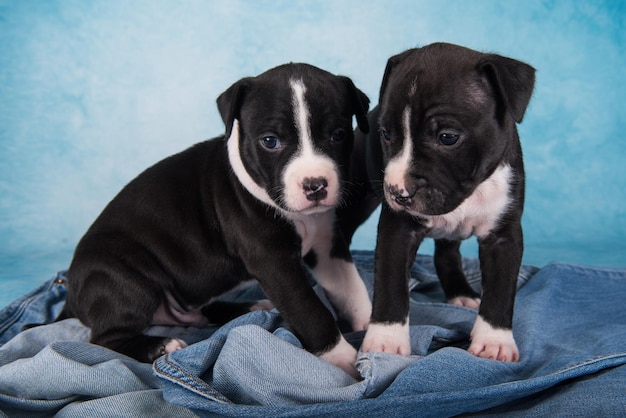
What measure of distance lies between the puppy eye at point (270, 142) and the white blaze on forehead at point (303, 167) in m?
0.13

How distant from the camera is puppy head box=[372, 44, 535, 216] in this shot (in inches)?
122

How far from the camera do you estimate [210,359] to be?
321cm

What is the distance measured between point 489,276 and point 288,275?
3.42ft

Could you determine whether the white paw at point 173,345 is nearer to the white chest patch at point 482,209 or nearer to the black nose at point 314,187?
the black nose at point 314,187

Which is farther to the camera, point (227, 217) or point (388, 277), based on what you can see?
point (227, 217)

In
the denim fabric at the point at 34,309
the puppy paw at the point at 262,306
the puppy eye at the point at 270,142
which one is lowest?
the denim fabric at the point at 34,309

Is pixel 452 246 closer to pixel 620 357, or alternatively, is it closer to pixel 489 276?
pixel 489 276

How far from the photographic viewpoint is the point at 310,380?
3090 mm

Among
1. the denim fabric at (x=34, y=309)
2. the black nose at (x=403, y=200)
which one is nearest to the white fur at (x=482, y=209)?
the black nose at (x=403, y=200)

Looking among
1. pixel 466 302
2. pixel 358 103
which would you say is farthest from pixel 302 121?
pixel 466 302

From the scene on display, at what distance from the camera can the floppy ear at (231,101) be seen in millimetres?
3652

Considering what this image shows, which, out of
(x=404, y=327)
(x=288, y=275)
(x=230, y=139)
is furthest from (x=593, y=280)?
(x=230, y=139)

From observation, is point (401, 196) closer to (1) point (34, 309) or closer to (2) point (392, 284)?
(2) point (392, 284)

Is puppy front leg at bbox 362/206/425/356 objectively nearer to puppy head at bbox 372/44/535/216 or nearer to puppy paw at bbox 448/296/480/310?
puppy head at bbox 372/44/535/216
